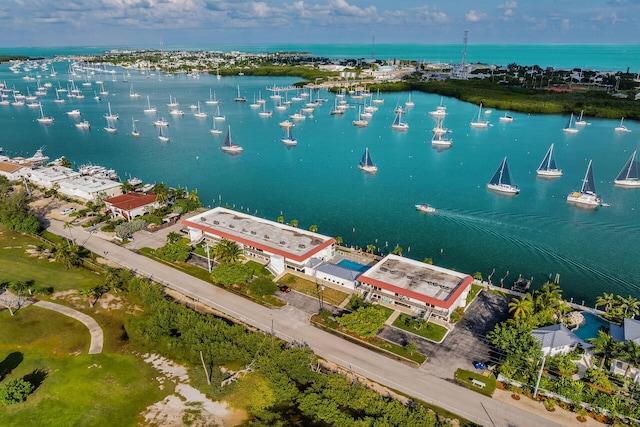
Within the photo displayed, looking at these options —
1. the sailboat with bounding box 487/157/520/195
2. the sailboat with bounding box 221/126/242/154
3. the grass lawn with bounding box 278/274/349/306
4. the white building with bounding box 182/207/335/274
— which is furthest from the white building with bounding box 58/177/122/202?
the sailboat with bounding box 487/157/520/195

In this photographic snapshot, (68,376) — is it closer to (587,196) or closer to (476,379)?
(476,379)

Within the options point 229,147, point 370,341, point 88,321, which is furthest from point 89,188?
point 370,341

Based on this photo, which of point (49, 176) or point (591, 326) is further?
point (49, 176)

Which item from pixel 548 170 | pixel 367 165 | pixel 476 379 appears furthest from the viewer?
pixel 367 165

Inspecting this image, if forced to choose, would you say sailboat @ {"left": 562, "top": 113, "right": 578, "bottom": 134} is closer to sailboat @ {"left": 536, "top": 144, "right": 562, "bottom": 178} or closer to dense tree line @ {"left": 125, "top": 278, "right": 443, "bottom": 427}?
sailboat @ {"left": 536, "top": 144, "right": 562, "bottom": 178}

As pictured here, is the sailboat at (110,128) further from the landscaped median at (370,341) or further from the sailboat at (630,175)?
the sailboat at (630,175)

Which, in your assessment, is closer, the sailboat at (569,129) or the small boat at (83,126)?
the sailboat at (569,129)

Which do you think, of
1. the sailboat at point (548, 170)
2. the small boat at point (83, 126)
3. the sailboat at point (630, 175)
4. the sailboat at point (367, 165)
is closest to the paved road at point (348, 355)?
the sailboat at point (367, 165)
